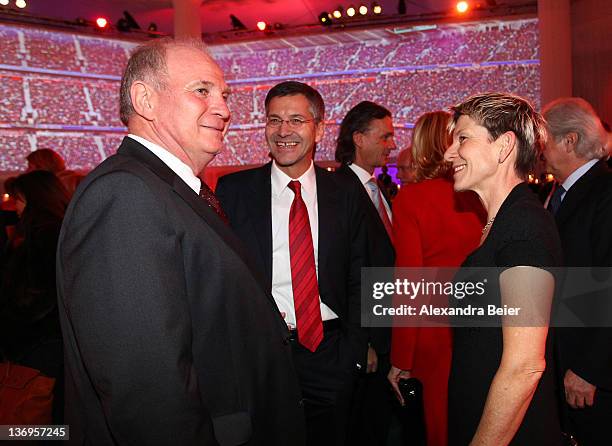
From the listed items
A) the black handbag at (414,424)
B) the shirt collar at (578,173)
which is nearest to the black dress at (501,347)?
the shirt collar at (578,173)

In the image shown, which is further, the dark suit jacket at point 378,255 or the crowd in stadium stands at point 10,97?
the crowd in stadium stands at point 10,97

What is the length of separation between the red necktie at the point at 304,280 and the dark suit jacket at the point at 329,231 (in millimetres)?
82

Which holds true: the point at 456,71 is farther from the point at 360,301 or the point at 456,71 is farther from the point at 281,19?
the point at 360,301

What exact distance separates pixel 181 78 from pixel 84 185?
0.42m

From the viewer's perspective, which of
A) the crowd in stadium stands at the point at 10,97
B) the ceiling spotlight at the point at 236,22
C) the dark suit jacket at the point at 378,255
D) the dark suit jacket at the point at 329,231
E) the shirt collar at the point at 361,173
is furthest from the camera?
the ceiling spotlight at the point at 236,22

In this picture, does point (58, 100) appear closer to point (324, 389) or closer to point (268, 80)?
point (268, 80)

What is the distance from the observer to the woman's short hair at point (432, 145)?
110 inches

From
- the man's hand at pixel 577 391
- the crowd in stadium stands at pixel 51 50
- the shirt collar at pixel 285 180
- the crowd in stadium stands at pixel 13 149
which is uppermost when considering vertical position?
the crowd in stadium stands at pixel 51 50

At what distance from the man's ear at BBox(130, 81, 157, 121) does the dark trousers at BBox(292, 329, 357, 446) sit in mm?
1303

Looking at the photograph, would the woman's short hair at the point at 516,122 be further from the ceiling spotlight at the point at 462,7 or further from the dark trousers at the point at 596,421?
the ceiling spotlight at the point at 462,7

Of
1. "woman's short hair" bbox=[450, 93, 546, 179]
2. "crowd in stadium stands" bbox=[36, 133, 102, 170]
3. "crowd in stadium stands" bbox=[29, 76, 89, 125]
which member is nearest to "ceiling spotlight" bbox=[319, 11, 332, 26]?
"crowd in stadium stands" bbox=[29, 76, 89, 125]

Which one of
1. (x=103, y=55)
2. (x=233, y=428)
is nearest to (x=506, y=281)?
(x=233, y=428)

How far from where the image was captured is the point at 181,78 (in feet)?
5.10

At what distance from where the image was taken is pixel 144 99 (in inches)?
61.1
